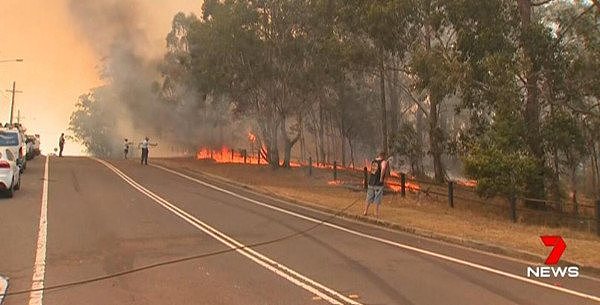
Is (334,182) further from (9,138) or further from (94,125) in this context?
(94,125)

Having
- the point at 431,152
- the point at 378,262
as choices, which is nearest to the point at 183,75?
the point at 431,152

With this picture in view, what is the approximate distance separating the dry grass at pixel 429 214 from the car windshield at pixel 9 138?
907cm

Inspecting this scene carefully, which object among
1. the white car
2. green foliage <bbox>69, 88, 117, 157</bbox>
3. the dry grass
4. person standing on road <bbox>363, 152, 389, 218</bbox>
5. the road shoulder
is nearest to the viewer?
the road shoulder

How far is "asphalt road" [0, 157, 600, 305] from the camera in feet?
23.6

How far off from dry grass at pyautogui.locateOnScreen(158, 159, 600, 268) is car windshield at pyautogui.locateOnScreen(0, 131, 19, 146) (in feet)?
29.8

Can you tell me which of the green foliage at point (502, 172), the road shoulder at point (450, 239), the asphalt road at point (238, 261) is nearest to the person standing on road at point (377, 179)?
the road shoulder at point (450, 239)

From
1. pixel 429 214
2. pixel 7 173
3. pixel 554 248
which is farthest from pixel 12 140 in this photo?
pixel 554 248

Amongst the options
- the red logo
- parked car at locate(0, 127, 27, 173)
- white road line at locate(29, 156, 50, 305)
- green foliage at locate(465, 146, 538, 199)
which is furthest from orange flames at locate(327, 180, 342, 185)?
the red logo

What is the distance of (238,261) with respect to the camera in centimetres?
916

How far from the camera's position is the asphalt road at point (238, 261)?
7192 mm

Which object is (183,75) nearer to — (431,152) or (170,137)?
(170,137)

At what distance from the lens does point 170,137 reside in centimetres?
6581

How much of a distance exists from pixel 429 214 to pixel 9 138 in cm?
1699

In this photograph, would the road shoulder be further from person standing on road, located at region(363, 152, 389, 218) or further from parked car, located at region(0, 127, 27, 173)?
parked car, located at region(0, 127, 27, 173)
